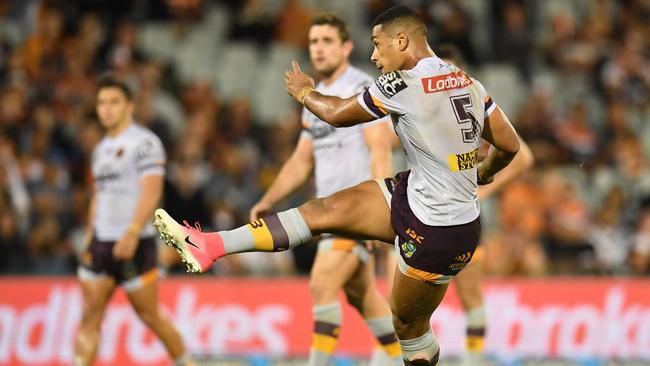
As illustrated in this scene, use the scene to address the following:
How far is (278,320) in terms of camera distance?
41.1 ft

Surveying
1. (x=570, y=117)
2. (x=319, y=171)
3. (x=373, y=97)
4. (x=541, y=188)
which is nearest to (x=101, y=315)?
(x=319, y=171)

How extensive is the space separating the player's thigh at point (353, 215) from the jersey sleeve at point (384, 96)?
1.90 ft

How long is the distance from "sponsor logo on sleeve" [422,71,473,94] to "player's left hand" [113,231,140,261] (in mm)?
3707

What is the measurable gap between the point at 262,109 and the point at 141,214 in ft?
22.5

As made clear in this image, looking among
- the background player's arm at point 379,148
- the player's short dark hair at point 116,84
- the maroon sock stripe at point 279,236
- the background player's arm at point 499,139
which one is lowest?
the maroon sock stripe at point 279,236

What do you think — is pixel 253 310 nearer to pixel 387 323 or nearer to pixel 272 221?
pixel 387 323

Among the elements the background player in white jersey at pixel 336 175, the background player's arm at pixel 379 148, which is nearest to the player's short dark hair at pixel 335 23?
the background player in white jersey at pixel 336 175

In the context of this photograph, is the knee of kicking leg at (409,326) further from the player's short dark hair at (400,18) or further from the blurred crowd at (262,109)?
the blurred crowd at (262,109)

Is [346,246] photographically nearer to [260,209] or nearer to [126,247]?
[260,209]

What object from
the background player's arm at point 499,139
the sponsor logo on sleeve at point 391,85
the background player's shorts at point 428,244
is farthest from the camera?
the background player's arm at point 499,139

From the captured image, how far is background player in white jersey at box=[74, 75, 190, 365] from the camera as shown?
9.49m

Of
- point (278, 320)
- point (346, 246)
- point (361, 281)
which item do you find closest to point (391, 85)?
point (346, 246)

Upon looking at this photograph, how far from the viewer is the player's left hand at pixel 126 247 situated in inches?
369

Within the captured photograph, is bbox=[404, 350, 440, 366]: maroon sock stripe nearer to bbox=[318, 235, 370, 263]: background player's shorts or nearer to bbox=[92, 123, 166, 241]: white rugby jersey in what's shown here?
bbox=[318, 235, 370, 263]: background player's shorts
